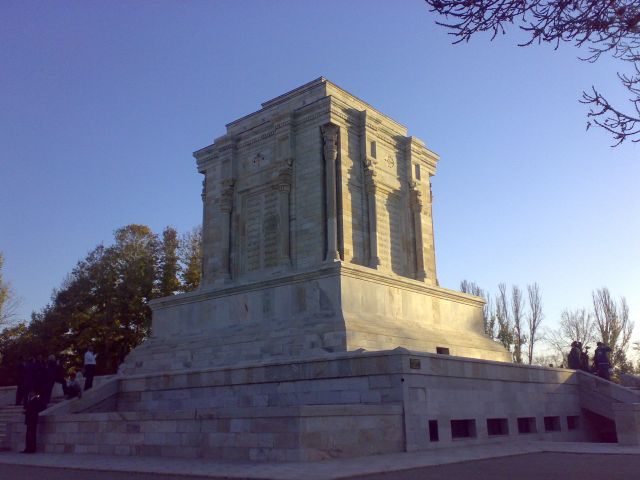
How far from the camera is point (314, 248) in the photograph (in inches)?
981

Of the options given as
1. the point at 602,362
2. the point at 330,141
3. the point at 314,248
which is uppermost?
the point at 330,141

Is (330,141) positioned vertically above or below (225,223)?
above

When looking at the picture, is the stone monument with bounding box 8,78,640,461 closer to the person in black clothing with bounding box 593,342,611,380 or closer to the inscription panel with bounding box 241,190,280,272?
the inscription panel with bounding box 241,190,280,272

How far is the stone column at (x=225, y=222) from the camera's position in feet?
91.4

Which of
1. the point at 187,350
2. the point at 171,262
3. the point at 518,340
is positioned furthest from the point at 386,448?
the point at 518,340

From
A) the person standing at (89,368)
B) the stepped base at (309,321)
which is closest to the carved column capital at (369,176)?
the stepped base at (309,321)

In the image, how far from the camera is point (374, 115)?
94.4 feet

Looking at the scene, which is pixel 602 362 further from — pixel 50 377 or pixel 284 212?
pixel 50 377

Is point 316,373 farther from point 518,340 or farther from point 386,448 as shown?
point 518,340

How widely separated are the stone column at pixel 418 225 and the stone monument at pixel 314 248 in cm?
5

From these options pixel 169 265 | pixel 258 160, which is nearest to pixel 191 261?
pixel 169 265

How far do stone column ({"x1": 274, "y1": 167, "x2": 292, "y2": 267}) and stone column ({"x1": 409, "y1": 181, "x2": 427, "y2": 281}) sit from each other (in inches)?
252

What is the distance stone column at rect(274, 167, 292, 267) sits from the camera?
25416 millimetres

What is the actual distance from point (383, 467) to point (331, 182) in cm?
1621
